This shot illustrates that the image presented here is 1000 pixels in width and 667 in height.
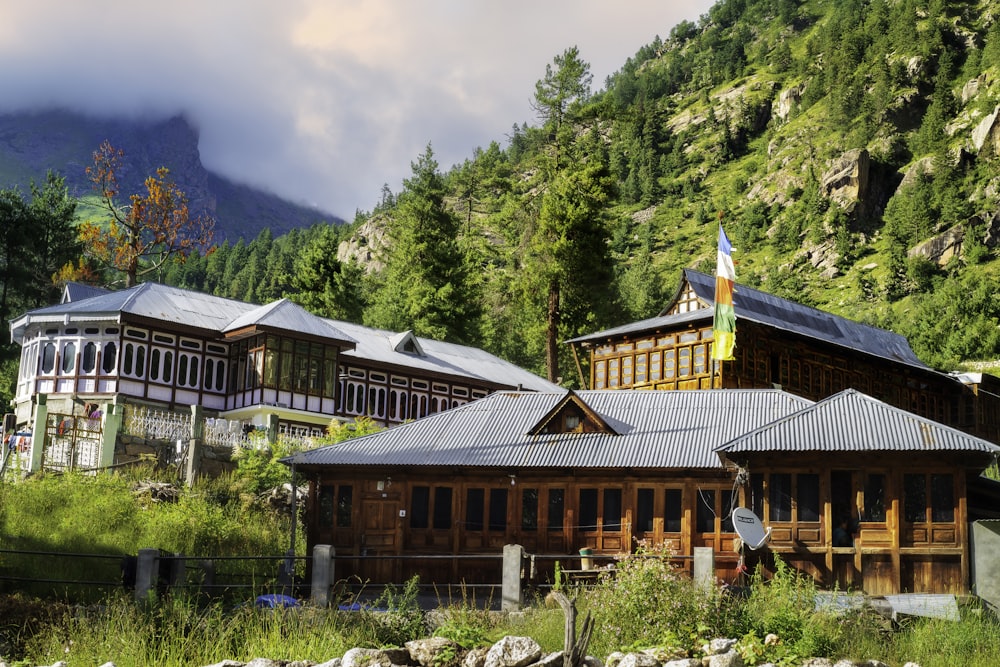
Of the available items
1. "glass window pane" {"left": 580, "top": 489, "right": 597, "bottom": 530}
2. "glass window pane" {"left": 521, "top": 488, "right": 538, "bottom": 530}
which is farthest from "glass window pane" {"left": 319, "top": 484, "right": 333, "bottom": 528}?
"glass window pane" {"left": 580, "top": 489, "right": 597, "bottom": 530}

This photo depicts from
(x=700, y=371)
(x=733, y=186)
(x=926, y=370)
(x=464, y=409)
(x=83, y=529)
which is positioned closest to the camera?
(x=83, y=529)

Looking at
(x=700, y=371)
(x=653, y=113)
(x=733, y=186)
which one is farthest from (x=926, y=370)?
(x=653, y=113)

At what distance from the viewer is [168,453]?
116ft

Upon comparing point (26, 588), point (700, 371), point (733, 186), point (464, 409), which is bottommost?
point (26, 588)

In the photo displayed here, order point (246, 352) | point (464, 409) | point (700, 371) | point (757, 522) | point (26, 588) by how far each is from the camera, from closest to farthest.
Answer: point (26, 588), point (757, 522), point (464, 409), point (700, 371), point (246, 352)

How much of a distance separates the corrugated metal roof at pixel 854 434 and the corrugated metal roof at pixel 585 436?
5.84 ft

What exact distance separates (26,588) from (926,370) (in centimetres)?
4003

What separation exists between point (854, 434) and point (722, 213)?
16.9m

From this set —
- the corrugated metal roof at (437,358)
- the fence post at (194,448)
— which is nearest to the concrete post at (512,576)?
the fence post at (194,448)

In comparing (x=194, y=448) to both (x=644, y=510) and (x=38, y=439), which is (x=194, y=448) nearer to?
(x=38, y=439)

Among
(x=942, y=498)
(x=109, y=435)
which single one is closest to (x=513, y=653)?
(x=942, y=498)

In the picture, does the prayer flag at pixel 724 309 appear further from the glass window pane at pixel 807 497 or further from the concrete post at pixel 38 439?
the concrete post at pixel 38 439

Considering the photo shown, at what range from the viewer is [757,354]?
148 feet

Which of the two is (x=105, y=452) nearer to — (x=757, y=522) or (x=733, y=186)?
(x=757, y=522)
